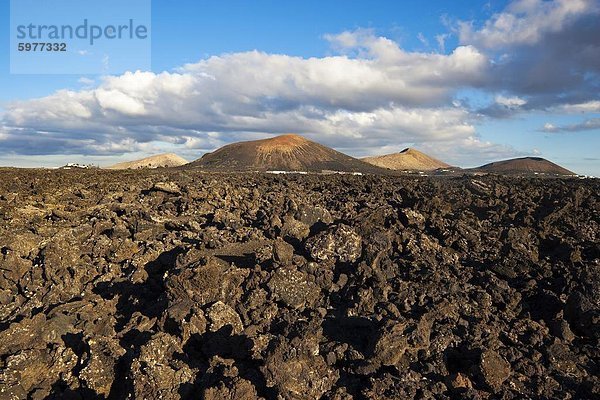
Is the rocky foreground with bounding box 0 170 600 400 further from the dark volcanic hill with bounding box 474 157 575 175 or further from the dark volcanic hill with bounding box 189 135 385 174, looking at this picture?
the dark volcanic hill with bounding box 474 157 575 175

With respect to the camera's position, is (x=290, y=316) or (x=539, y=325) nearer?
(x=539, y=325)

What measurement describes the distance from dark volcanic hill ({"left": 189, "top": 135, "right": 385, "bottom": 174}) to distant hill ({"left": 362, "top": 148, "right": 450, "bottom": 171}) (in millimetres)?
29162

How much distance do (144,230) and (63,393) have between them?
8120 millimetres

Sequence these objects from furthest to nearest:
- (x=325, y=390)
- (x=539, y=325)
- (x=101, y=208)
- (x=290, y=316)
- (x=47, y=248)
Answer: (x=101, y=208) → (x=47, y=248) → (x=290, y=316) → (x=539, y=325) → (x=325, y=390)

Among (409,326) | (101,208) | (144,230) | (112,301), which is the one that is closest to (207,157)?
(101,208)

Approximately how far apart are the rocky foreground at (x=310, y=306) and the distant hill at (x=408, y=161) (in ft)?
225

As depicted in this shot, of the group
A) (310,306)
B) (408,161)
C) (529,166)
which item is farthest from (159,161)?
(310,306)

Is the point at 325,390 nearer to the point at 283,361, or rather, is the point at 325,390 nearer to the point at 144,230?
the point at 283,361

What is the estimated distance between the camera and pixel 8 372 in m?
8.23

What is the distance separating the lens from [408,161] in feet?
290

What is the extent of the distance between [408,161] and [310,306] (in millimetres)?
81609

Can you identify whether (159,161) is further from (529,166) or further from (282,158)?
(529,166)

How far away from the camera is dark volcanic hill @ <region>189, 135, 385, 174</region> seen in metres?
49.6

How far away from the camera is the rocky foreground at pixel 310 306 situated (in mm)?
7543
